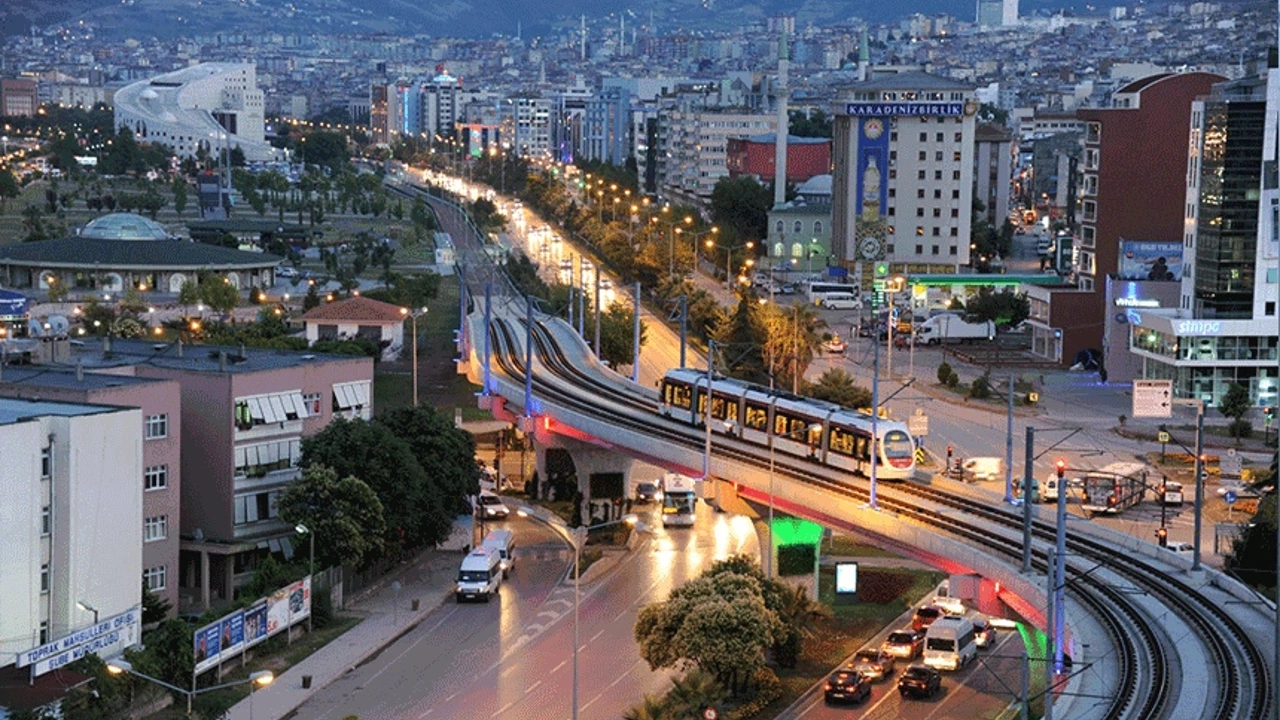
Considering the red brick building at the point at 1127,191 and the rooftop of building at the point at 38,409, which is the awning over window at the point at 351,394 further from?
the red brick building at the point at 1127,191

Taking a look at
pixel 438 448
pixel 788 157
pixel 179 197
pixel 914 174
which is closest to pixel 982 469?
pixel 438 448

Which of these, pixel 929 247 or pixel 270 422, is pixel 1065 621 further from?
pixel 929 247

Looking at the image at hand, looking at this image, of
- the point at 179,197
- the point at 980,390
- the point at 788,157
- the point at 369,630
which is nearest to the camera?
the point at 369,630

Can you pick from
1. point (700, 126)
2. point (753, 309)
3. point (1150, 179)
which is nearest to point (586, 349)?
point (753, 309)

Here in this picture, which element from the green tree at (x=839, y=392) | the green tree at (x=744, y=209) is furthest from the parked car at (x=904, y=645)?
the green tree at (x=744, y=209)

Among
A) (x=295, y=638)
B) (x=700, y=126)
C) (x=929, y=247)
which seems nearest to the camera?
(x=295, y=638)

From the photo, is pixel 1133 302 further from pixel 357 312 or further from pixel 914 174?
pixel 914 174
